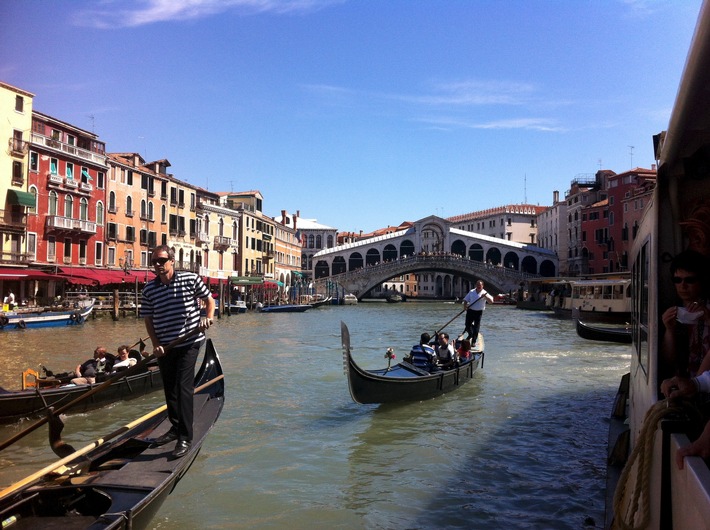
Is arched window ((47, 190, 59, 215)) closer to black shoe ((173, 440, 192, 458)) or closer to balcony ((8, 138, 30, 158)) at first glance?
balcony ((8, 138, 30, 158))

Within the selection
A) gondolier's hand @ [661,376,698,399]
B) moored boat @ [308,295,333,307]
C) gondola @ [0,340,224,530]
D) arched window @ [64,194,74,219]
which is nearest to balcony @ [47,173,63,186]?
arched window @ [64,194,74,219]

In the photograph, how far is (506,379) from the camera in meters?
8.02

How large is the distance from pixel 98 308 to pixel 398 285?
35525mm

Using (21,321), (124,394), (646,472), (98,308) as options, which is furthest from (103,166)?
(646,472)

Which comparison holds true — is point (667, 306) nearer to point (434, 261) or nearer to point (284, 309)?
point (284, 309)

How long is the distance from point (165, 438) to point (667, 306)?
234cm

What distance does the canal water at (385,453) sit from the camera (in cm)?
343

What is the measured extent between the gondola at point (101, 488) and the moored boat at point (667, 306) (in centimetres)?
168

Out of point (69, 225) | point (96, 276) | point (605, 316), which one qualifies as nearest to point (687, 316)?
point (605, 316)

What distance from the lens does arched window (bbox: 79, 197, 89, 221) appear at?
1929cm

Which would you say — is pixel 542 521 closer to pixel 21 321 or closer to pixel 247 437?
pixel 247 437

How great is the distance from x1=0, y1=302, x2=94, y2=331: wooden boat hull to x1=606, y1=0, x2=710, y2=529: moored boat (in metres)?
14.6

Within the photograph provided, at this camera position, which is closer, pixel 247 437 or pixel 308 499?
pixel 308 499

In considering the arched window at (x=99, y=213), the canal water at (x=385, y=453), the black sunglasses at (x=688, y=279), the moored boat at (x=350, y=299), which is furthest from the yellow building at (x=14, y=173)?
the moored boat at (x=350, y=299)
